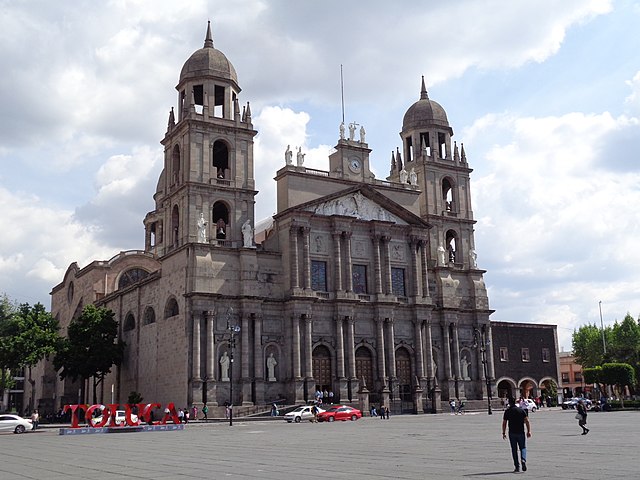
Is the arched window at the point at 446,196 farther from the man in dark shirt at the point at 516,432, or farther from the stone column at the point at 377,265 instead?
the man in dark shirt at the point at 516,432

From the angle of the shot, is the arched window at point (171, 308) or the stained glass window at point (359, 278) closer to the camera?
the arched window at point (171, 308)

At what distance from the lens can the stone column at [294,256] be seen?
207 ft

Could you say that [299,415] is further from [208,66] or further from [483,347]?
[208,66]

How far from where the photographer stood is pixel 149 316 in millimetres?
66625

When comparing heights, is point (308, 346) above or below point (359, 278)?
below

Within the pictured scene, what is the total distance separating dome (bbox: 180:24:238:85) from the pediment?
45.4ft

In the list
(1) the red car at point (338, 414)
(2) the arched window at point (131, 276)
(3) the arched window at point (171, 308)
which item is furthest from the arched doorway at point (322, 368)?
(2) the arched window at point (131, 276)

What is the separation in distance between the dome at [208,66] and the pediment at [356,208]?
45.4 ft

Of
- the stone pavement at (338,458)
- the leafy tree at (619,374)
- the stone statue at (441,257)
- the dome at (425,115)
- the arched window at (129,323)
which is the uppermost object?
the dome at (425,115)

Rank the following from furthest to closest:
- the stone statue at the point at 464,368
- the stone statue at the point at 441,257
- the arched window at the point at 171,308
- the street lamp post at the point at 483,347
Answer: the stone statue at the point at 441,257
the stone statue at the point at 464,368
the street lamp post at the point at 483,347
the arched window at the point at 171,308

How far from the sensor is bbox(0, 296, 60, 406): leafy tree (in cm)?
6197

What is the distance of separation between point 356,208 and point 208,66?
1809cm

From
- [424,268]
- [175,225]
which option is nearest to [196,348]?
[175,225]

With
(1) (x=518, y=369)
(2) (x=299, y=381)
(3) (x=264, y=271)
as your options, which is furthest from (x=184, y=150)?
(1) (x=518, y=369)
